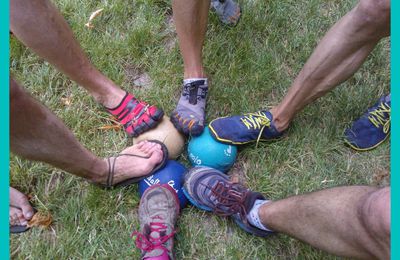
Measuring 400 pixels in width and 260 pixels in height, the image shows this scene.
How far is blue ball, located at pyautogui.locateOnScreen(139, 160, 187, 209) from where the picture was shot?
2.19m

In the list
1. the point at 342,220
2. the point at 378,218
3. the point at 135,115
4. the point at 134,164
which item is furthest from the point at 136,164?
the point at 378,218

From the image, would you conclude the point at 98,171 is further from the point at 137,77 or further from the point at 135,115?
the point at 137,77

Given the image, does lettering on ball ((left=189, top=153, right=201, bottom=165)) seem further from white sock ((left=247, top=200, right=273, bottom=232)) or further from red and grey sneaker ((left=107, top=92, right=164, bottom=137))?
white sock ((left=247, top=200, right=273, bottom=232))

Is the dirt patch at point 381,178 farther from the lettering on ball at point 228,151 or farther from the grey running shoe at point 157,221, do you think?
the grey running shoe at point 157,221

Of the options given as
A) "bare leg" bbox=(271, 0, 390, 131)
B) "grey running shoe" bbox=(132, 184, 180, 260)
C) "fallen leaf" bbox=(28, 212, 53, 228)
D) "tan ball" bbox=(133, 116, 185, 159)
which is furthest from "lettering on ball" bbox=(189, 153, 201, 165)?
"fallen leaf" bbox=(28, 212, 53, 228)

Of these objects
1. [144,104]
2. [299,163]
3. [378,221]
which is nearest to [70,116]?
[144,104]

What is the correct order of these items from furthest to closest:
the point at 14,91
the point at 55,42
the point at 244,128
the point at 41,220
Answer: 1. the point at 244,128
2. the point at 41,220
3. the point at 55,42
4. the point at 14,91

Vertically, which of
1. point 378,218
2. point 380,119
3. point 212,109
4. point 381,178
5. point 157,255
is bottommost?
point 381,178

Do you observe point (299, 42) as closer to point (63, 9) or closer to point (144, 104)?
point (144, 104)

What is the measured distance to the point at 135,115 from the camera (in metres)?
2.33

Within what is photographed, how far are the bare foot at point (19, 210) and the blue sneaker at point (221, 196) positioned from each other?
0.85 meters

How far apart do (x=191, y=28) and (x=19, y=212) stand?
1.33 m

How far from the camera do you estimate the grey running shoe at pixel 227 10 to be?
270cm

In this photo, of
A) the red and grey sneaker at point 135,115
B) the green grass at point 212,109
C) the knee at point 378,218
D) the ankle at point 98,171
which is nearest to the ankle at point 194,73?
the green grass at point 212,109
